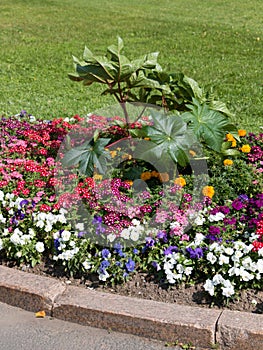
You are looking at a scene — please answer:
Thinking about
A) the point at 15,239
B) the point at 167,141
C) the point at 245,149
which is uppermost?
the point at 167,141

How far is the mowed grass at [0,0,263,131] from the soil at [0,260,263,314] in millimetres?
2763

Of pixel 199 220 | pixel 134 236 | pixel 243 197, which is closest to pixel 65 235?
pixel 134 236

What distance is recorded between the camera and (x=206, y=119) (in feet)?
13.8

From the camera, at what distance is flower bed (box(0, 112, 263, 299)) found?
3.45 metres

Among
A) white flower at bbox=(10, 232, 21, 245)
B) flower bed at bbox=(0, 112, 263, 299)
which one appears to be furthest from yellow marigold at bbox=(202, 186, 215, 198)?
white flower at bbox=(10, 232, 21, 245)

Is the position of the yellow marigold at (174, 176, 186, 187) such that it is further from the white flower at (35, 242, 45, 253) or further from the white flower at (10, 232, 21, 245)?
the white flower at (10, 232, 21, 245)

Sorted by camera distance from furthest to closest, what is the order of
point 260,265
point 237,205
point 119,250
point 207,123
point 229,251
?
1. point 207,123
2. point 237,205
3. point 119,250
4. point 229,251
5. point 260,265

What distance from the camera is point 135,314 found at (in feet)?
10.5

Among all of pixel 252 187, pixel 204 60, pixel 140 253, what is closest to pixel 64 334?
pixel 140 253

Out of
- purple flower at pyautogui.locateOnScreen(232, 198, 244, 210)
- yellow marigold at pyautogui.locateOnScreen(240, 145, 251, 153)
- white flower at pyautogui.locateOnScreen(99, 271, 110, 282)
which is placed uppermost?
yellow marigold at pyautogui.locateOnScreen(240, 145, 251, 153)

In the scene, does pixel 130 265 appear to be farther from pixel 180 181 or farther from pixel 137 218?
pixel 180 181

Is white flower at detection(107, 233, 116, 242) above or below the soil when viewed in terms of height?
above

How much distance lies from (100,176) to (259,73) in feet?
15.3

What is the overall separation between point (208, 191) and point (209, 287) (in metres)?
0.90
